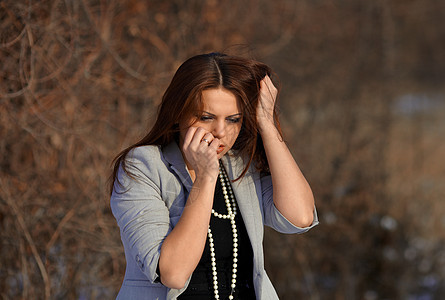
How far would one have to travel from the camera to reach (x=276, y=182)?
1.74 metres

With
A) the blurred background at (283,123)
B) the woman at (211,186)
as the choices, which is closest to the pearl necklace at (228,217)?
the woman at (211,186)

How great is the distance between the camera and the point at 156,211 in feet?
5.31

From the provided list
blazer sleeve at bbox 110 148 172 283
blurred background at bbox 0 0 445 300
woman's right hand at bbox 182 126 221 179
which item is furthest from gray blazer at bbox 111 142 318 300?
blurred background at bbox 0 0 445 300

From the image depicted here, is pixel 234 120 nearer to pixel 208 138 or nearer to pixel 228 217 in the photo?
pixel 208 138

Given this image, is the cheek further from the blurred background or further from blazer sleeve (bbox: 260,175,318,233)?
the blurred background

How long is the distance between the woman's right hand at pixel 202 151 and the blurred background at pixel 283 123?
1.32 m

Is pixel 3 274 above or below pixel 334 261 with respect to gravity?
above

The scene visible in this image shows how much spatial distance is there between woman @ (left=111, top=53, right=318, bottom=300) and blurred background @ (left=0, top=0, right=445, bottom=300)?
1.20m

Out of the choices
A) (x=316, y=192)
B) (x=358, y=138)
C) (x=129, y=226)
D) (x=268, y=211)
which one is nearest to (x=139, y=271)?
(x=129, y=226)

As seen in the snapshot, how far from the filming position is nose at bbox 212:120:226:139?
5.52ft

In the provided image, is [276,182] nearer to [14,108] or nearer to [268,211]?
[268,211]

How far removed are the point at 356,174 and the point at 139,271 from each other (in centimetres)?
316

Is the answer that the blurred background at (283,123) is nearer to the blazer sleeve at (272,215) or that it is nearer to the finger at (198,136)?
the blazer sleeve at (272,215)

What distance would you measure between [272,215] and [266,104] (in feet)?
1.11
